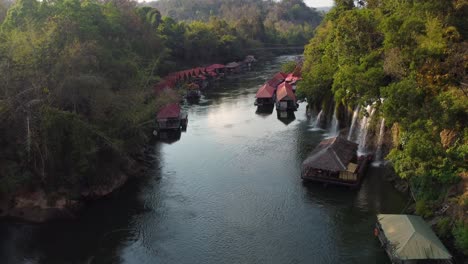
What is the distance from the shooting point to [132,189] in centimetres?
4072

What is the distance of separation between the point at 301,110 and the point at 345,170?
105 ft

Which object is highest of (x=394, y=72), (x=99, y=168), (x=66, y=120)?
(x=394, y=72)

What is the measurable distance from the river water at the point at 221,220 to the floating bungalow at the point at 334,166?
0.93 meters

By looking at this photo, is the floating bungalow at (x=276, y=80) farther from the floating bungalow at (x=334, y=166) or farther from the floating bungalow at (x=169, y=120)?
the floating bungalow at (x=334, y=166)

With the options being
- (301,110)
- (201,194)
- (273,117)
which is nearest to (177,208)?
(201,194)

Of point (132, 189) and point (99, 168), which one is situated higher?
point (99, 168)

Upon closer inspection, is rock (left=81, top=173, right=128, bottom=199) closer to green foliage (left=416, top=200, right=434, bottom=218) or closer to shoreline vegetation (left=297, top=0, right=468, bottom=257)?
shoreline vegetation (left=297, top=0, right=468, bottom=257)

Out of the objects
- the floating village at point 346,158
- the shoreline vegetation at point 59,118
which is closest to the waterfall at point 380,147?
A: the floating village at point 346,158

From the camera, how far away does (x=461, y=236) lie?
25.7 m

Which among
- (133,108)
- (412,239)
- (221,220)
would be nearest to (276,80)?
(133,108)

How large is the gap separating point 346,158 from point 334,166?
1.89 metres

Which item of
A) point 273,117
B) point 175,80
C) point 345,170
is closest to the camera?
point 345,170

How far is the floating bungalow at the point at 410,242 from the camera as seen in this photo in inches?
994

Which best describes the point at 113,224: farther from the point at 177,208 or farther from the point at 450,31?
the point at 450,31
